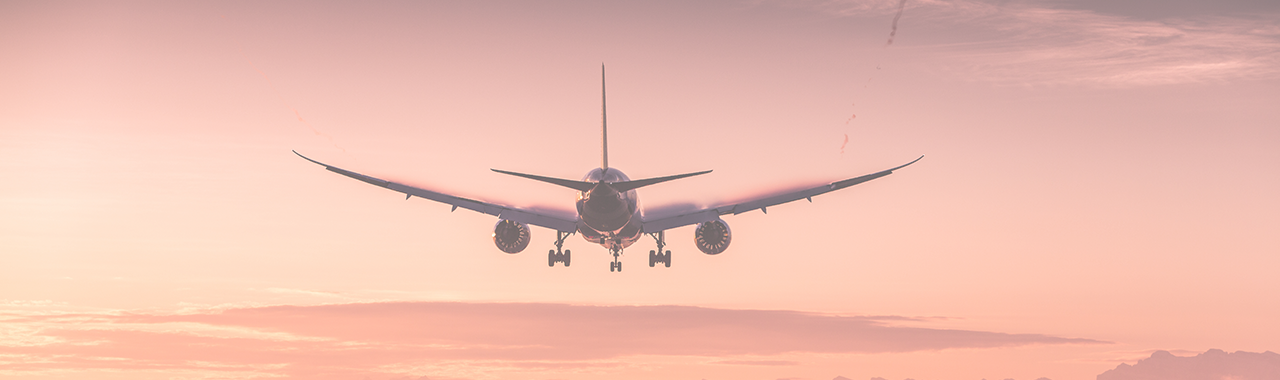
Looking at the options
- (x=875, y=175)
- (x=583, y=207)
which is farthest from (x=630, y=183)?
(x=875, y=175)

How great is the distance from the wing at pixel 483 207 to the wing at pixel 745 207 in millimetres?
5515

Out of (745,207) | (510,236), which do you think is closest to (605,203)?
(510,236)

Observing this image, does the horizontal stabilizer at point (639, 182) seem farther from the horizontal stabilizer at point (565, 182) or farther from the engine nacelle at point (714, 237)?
the engine nacelle at point (714, 237)

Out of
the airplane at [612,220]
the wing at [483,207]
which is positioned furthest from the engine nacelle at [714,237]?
the wing at [483,207]

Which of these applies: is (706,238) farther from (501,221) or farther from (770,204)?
(501,221)

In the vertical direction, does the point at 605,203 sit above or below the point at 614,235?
above

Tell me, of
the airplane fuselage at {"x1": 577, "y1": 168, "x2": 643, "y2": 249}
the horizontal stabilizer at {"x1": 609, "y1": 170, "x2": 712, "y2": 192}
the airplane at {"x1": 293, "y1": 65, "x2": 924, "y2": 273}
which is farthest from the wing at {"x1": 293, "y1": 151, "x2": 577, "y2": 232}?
the horizontal stabilizer at {"x1": 609, "y1": 170, "x2": 712, "y2": 192}

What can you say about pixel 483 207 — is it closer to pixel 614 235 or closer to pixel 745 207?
pixel 614 235

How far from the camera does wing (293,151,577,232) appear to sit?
67.6 metres

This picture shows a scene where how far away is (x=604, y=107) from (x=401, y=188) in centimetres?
1720

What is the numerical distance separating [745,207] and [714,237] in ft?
9.71

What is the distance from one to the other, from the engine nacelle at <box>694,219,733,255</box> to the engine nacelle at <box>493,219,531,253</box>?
10939 mm

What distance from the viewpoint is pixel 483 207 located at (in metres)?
68.9

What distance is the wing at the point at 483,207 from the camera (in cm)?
6756
